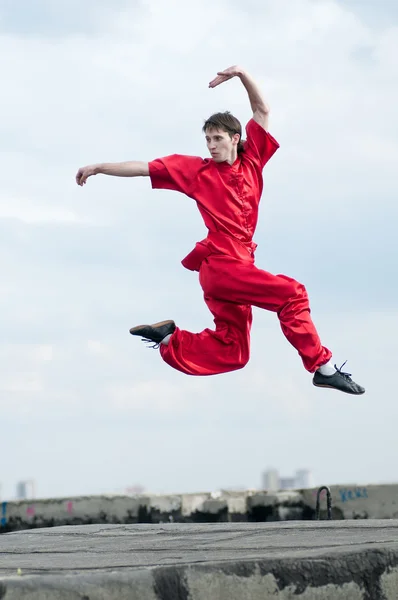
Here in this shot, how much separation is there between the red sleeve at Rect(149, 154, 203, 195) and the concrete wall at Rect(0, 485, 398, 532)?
420 centimetres

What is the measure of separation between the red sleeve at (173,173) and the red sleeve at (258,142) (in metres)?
0.33

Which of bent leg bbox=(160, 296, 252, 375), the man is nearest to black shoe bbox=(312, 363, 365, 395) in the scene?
the man

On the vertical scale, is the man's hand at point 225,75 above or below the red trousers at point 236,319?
above

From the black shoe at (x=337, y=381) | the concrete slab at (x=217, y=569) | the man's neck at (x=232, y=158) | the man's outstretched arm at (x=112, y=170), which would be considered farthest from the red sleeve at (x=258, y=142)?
the concrete slab at (x=217, y=569)

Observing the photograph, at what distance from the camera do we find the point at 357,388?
5.25 meters

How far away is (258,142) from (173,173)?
0.56 metres

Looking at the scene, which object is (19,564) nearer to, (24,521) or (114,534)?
(114,534)

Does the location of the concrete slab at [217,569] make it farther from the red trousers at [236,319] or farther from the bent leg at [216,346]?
the bent leg at [216,346]

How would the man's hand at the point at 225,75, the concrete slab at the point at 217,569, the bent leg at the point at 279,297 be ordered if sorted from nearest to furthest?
the concrete slab at the point at 217,569, the bent leg at the point at 279,297, the man's hand at the point at 225,75

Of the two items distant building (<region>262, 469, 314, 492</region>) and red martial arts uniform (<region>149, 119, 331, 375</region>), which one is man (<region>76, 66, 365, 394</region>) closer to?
red martial arts uniform (<region>149, 119, 331, 375</region>)

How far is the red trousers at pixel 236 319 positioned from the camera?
5.11 metres

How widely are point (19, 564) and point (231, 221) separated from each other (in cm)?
253

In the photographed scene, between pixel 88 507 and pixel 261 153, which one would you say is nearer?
pixel 261 153

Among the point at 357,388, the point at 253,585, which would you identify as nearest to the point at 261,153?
the point at 357,388
